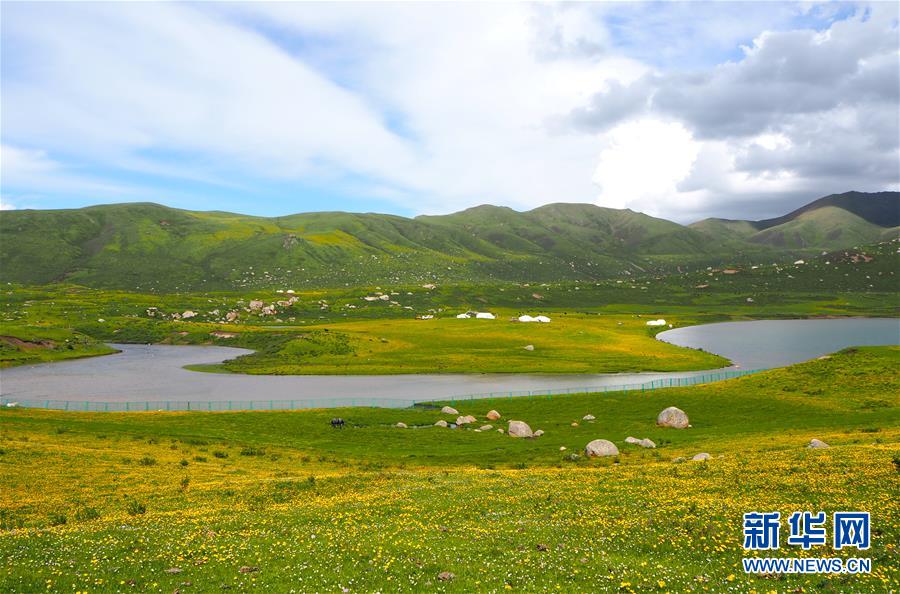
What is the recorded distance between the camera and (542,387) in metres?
127

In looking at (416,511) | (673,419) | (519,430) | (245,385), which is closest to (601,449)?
(519,430)

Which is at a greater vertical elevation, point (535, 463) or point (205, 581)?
point (205, 581)

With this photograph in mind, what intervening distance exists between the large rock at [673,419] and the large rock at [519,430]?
67.1 ft

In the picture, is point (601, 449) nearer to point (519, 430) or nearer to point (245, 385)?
point (519, 430)

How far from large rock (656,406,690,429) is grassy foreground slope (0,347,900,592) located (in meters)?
8.02

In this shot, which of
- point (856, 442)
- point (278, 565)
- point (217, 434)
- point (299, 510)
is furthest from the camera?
point (217, 434)

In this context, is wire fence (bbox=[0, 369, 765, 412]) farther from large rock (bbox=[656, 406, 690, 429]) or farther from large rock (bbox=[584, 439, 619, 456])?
large rock (bbox=[584, 439, 619, 456])

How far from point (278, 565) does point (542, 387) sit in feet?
357

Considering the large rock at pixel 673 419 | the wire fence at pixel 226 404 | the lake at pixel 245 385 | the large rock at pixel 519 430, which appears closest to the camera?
the large rock at pixel 519 430

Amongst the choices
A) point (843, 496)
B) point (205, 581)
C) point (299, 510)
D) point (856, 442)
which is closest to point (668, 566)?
point (843, 496)

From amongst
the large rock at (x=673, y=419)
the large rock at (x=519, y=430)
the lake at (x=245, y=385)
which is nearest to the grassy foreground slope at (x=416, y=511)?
the large rock at (x=519, y=430)

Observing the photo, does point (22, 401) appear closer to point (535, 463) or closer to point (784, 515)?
point (535, 463)

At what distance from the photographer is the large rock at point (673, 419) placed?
3209 inches

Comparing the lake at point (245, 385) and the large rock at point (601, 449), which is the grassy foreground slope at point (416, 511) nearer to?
the large rock at point (601, 449)
